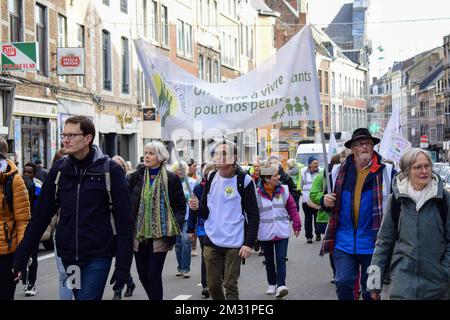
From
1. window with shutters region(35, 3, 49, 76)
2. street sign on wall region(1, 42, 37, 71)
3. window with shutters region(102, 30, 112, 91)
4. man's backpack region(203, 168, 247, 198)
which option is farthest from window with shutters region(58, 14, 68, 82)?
man's backpack region(203, 168, 247, 198)

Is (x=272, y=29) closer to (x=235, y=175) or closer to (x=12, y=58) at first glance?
(x=12, y=58)

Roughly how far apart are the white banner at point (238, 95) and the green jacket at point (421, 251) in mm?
2677

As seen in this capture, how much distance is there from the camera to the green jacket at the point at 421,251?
542cm

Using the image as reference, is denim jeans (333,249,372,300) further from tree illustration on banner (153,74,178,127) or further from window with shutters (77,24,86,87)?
window with shutters (77,24,86,87)

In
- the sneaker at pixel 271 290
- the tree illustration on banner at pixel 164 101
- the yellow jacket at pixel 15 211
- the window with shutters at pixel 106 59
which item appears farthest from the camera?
the window with shutters at pixel 106 59

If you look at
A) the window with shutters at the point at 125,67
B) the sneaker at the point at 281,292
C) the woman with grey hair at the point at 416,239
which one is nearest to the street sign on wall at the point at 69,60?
Result: the window with shutters at the point at 125,67

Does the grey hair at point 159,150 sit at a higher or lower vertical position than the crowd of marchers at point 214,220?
higher

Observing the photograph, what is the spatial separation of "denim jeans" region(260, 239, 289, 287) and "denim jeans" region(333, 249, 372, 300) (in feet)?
9.53

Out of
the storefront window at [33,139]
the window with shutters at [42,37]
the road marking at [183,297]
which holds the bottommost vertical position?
the road marking at [183,297]

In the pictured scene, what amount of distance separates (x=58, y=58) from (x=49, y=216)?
1961 centimetres

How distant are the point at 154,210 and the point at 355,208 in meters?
2.33

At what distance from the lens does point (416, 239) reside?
545 centimetres

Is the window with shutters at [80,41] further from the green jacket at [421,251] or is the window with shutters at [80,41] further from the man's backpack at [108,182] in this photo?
the green jacket at [421,251]

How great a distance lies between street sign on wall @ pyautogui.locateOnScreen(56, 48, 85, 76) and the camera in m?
24.7
